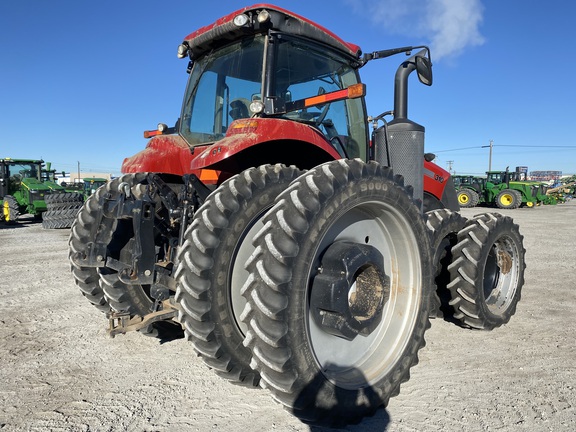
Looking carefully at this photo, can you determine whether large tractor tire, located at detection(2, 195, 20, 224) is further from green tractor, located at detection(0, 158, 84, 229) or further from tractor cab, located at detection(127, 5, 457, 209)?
tractor cab, located at detection(127, 5, 457, 209)

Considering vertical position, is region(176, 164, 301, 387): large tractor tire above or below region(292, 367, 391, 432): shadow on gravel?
above

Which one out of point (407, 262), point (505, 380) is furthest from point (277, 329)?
point (505, 380)

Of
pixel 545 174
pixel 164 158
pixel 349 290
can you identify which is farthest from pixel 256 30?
pixel 545 174

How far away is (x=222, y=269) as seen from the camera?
2410 mm

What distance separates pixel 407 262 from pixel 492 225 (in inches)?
60.1

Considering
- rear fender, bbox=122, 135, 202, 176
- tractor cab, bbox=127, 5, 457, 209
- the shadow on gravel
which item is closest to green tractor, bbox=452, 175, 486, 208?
tractor cab, bbox=127, 5, 457, 209

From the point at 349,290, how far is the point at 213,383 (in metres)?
1.19

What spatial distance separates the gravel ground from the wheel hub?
0.54 metres

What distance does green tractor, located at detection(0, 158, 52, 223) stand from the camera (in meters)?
14.2

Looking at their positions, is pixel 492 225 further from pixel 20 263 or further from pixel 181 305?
pixel 20 263

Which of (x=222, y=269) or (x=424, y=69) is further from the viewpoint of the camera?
(x=424, y=69)

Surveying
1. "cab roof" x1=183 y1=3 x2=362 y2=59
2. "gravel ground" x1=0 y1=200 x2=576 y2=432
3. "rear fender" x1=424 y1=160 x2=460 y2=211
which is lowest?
"gravel ground" x1=0 y1=200 x2=576 y2=432

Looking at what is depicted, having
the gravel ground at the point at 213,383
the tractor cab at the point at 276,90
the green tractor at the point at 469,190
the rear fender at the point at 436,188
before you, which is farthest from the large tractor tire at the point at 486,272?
the green tractor at the point at 469,190

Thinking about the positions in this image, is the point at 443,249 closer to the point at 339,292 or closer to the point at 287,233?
the point at 339,292
